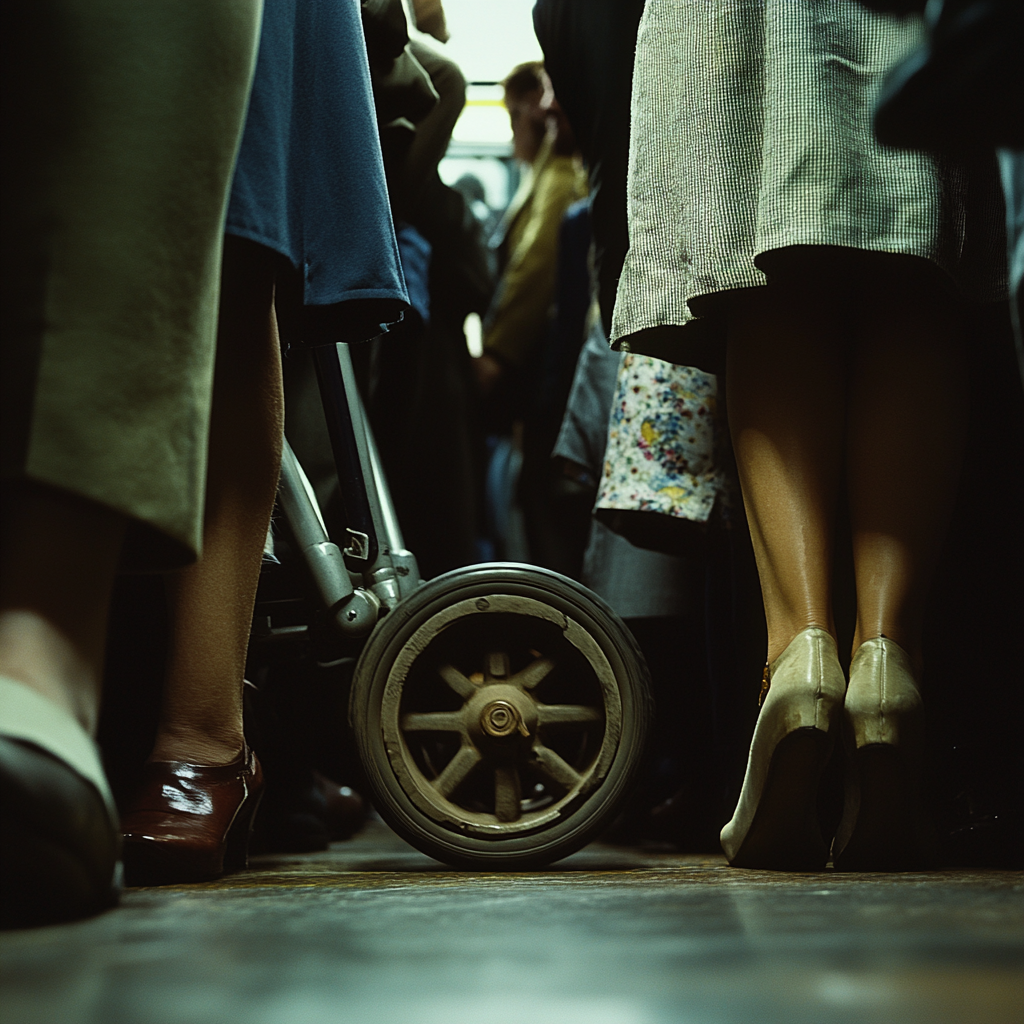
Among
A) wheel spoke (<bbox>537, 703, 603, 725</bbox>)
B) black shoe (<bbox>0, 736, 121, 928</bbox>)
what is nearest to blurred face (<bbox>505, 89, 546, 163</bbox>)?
wheel spoke (<bbox>537, 703, 603, 725</bbox>)

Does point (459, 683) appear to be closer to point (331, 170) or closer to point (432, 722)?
point (432, 722)

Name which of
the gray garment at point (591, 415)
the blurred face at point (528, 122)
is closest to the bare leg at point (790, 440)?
the gray garment at point (591, 415)

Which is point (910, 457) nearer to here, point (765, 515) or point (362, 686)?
point (765, 515)

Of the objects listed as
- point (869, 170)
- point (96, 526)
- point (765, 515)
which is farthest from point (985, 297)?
point (96, 526)

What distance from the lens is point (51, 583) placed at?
672 millimetres

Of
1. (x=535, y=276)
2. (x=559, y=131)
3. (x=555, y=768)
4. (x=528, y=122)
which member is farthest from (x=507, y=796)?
(x=528, y=122)

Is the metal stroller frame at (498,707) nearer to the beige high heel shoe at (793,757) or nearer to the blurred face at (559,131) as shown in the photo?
the beige high heel shoe at (793,757)

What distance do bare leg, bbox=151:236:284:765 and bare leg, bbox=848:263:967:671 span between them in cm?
54

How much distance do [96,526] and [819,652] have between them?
1.96 ft

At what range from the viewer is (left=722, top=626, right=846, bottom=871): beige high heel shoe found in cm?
95

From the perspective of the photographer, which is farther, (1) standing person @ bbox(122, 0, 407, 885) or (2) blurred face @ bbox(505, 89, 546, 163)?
(2) blurred face @ bbox(505, 89, 546, 163)

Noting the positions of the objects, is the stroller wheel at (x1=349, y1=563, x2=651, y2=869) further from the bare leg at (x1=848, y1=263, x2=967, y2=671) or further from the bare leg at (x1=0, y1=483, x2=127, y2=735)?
the bare leg at (x1=0, y1=483, x2=127, y2=735)

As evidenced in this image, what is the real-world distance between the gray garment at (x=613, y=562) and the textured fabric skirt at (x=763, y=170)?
55cm

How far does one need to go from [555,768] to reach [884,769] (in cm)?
32
